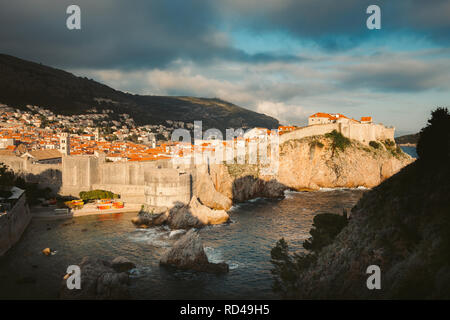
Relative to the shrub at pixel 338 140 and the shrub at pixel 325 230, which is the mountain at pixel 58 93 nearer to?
the shrub at pixel 338 140

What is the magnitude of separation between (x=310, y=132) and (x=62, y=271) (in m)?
52.5

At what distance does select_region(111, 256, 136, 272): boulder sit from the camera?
68.8 feet

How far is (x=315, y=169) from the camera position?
57.3m

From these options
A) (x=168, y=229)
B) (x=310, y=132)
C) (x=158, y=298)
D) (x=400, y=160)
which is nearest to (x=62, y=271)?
(x=158, y=298)

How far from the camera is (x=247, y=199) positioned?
47.6 metres

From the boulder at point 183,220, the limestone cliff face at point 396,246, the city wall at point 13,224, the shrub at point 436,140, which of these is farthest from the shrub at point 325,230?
the city wall at point 13,224

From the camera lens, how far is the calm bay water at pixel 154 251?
18.4 m

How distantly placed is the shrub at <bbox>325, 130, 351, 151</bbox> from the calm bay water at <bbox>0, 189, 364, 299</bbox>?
921 inches

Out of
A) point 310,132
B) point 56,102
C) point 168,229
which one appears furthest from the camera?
point 56,102

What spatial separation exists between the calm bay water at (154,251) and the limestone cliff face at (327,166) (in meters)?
15.7

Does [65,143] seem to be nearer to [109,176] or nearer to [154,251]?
[109,176]

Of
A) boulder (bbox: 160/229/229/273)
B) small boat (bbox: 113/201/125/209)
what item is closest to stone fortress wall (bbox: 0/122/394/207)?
small boat (bbox: 113/201/125/209)

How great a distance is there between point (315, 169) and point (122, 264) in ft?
142
